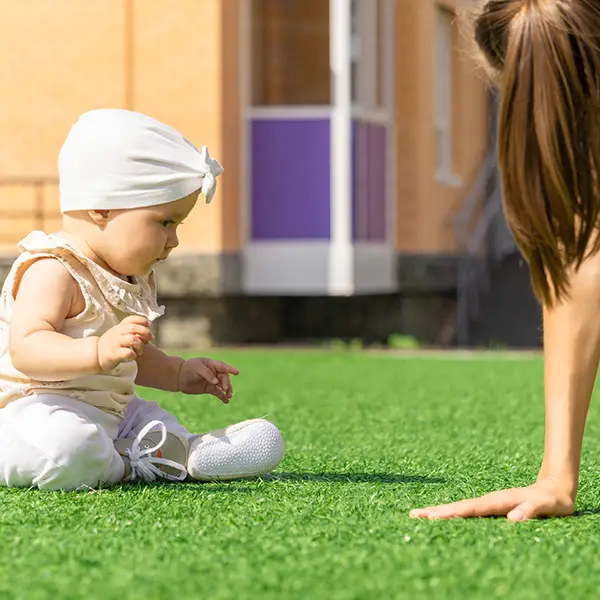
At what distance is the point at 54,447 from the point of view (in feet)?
12.0

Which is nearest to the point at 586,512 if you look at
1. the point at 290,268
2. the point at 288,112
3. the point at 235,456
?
the point at 235,456

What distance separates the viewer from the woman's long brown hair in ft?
10.7

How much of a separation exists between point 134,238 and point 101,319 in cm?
23

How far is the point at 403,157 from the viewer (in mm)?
15539

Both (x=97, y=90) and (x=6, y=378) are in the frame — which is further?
(x=97, y=90)

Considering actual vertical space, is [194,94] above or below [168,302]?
above

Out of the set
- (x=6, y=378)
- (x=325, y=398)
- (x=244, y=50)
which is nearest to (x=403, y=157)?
(x=244, y=50)

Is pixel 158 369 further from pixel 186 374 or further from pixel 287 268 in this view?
pixel 287 268

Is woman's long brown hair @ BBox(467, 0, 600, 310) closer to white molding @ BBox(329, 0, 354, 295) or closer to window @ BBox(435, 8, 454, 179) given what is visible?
white molding @ BBox(329, 0, 354, 295)

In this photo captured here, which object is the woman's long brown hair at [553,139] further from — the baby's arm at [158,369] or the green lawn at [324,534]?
the baby's arm at [158,369]

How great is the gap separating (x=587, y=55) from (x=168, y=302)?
991 cm

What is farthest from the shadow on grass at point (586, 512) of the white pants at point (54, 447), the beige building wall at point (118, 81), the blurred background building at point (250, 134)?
the beige building wall at point (118, 81)

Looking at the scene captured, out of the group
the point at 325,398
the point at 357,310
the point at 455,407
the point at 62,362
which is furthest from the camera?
the point at 357,310

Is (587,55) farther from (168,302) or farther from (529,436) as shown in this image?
(168,302)
